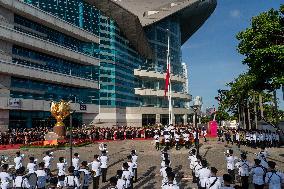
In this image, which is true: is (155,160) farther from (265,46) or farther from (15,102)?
(15,102)

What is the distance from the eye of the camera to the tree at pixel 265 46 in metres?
28.7

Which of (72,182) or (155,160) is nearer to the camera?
(72,182)

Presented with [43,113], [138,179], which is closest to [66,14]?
[43,113]

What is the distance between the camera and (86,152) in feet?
115

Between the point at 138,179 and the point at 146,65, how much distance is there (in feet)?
242

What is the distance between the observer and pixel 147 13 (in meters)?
102

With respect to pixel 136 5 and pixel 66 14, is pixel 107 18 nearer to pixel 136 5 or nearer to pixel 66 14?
pixel 66 14

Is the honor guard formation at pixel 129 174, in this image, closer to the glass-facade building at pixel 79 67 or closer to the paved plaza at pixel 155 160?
the paved plaza at pixel 155 160

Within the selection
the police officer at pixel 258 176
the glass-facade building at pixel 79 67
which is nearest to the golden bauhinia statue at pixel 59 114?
the glass-facade building at pixel 79 67

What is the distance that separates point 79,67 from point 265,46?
147 feet

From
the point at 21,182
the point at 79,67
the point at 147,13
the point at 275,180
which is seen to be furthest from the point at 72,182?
the point at 147,13

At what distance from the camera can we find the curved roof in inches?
2965

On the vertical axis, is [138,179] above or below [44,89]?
below

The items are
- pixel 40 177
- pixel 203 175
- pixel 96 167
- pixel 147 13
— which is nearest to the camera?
pixel 203 175
